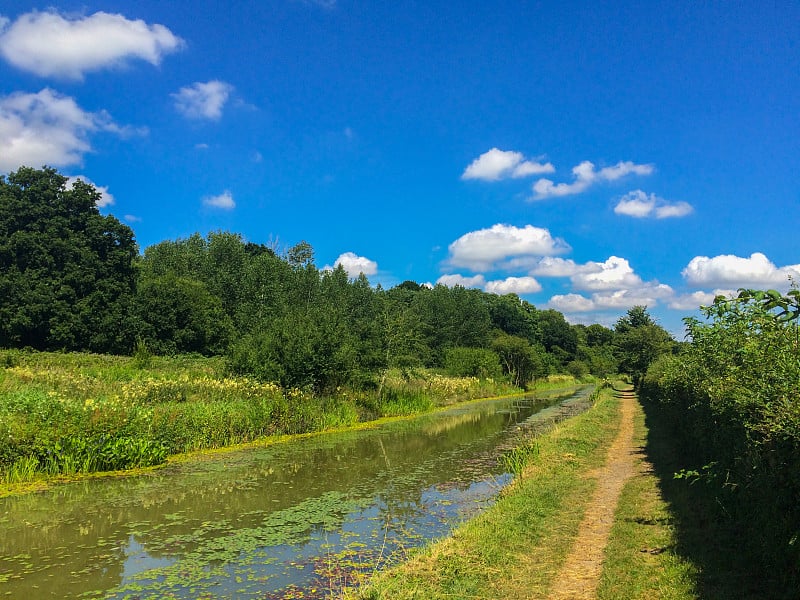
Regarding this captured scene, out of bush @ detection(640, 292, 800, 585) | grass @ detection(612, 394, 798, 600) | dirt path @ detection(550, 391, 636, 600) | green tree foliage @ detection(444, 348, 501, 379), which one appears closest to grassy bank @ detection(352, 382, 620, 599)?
dirt path @ detection(550, 391, 636, 600)

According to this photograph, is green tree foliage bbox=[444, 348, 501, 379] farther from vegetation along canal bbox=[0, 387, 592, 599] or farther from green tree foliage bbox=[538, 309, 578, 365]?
green tree foliage bbox=[538, 309, 578, 365]

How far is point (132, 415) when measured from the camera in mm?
15188

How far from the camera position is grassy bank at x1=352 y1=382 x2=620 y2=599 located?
22.1 feet

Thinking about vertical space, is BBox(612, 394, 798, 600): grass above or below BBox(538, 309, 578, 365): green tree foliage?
below

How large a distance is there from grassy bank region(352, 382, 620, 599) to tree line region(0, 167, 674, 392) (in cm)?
1356

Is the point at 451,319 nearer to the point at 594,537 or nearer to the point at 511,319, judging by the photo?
the point at 511,319

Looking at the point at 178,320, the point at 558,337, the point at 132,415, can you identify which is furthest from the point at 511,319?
the point at 132,415

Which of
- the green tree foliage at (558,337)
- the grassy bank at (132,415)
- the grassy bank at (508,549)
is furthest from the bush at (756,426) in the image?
the green tree foliage at (558,337)

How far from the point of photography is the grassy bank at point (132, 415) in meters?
13.3

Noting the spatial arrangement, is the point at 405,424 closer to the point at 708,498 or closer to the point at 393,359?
the point at 393,359

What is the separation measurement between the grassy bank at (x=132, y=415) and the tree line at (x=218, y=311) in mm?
1676

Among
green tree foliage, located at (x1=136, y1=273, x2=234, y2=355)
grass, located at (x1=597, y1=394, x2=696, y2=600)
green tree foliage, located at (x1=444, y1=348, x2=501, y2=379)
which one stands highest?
green tree foliage, located at (x1=136, y1=273, x2=234, y2=355)

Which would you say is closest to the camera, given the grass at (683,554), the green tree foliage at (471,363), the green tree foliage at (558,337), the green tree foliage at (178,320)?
the grass at (683,554)

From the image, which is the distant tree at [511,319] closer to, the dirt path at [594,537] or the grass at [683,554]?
the dirt path at [594,537]
